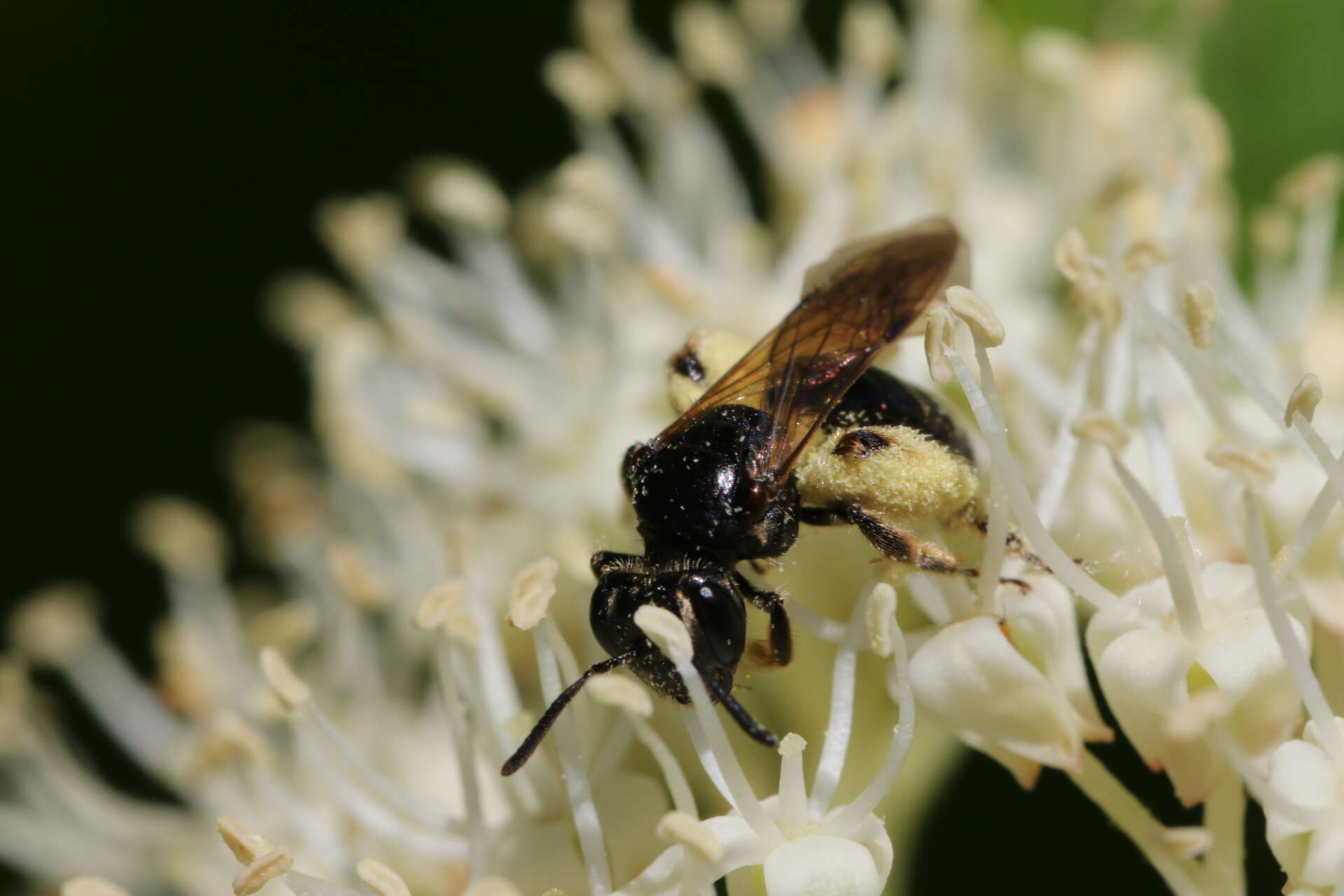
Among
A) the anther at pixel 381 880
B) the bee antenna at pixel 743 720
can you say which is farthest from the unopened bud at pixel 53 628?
the bee antenna at pixel 743 720

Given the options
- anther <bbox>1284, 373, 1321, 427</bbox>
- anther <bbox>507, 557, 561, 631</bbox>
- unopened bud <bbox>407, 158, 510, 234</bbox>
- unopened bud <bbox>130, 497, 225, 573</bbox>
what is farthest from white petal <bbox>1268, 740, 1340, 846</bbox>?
unopened bud <bbox>130, 497, 225, 573</bbox>

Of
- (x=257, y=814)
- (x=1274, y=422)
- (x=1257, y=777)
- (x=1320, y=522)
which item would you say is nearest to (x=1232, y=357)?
(x=1274, y=422)

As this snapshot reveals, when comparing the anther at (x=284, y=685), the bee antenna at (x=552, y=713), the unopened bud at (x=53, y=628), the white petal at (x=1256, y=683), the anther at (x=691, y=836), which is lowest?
the white petal at (x=1256, y=683)

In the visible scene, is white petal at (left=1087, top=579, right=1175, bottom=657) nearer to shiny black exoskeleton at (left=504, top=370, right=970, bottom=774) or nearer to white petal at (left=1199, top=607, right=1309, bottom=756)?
white petal at (left=1199, top=607, right=1309, bottom=756)

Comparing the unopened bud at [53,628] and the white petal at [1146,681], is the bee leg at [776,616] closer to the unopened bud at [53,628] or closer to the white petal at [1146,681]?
the white petal at [1146,681]

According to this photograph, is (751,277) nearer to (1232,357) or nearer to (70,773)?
(1232,357)

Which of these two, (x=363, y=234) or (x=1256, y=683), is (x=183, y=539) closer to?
(x=363, y=234)

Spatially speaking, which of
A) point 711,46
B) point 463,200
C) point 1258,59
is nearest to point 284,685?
point 463,200

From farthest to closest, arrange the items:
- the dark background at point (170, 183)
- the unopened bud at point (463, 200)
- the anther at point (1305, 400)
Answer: the dark background at point (170, 183), the unopened bud at point (463, 200), the anther at point (1305, 400)
